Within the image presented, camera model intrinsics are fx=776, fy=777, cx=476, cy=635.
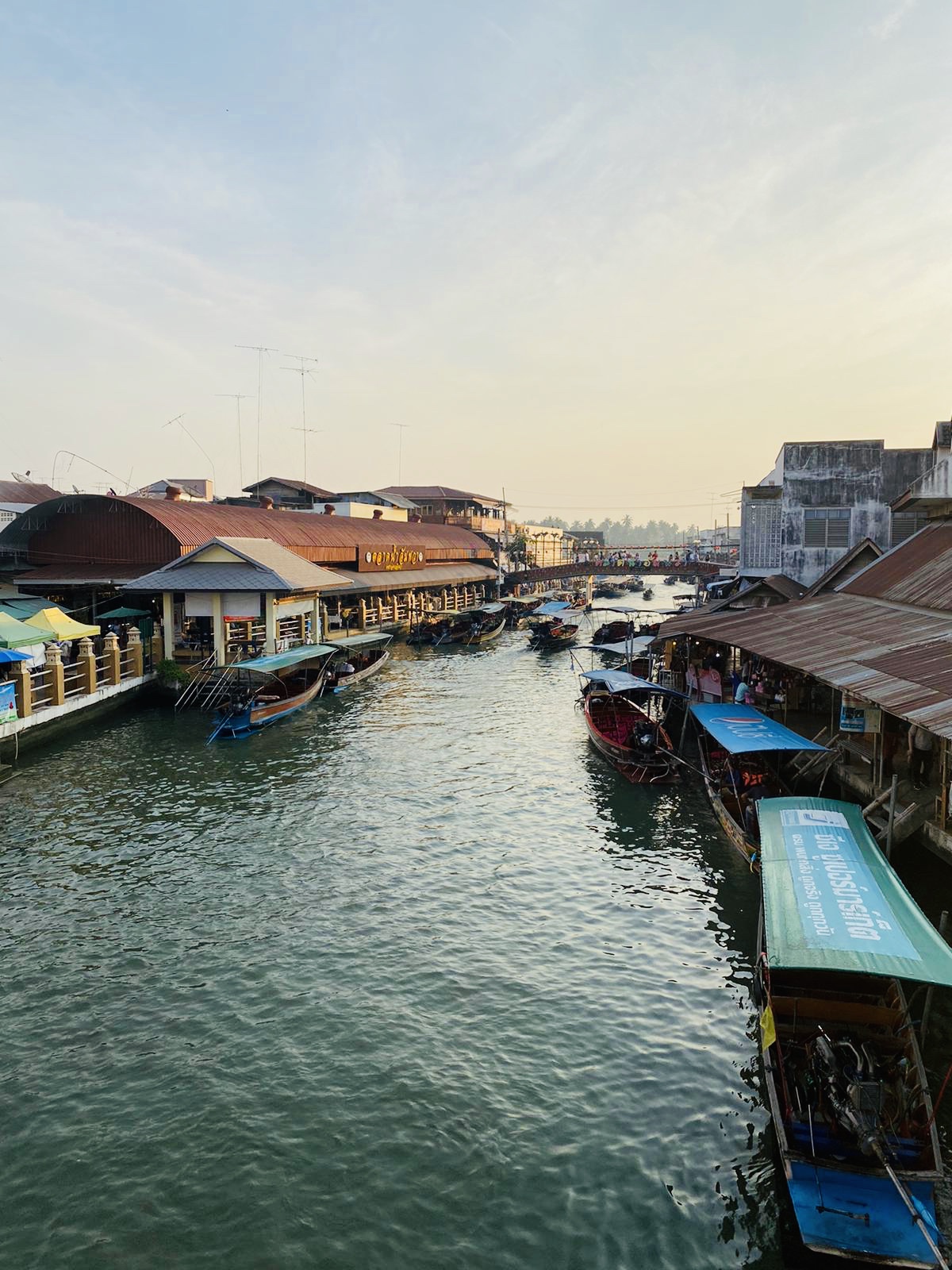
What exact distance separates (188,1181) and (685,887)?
11845mm

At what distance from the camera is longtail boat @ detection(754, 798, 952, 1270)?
26.2 ft

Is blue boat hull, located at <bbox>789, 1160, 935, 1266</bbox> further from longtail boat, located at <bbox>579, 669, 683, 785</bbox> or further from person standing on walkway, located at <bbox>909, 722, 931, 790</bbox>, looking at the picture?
longtail boat, located at <bbox>579, 669, 683, 785</bbox>

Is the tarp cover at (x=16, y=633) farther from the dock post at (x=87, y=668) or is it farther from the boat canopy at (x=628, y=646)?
the boat canopy at (x=628, y=646)

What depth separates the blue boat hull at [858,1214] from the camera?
25.2 ft

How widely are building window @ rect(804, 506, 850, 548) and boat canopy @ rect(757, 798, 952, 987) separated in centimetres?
3064

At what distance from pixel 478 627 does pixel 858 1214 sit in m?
53.4

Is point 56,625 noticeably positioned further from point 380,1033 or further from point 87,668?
point 380,1033

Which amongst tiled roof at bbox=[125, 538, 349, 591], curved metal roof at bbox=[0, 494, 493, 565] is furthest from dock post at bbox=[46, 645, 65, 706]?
curved metal roof at bbox=[0, 494, 493, 565]

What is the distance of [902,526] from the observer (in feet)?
130

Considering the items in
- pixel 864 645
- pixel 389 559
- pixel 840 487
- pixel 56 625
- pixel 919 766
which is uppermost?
pixel 840 487

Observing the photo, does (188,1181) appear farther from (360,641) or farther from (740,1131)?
(360,641)

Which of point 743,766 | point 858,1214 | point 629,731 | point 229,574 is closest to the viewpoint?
point 858,1214

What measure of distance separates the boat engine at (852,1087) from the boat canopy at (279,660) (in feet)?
87.9

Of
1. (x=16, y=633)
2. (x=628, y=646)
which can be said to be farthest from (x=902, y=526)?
(x=16, y=633)
